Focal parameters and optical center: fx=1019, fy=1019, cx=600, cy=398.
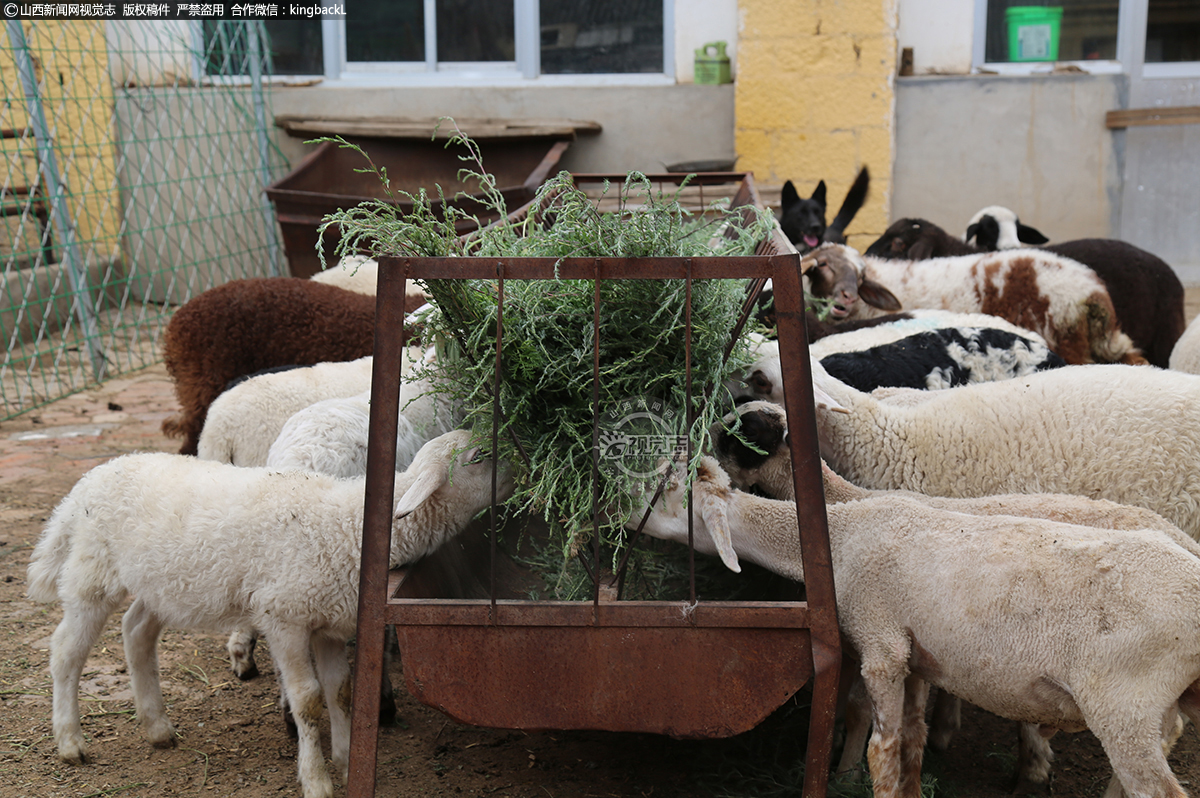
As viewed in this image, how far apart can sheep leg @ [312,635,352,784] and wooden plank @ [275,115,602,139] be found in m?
6.23

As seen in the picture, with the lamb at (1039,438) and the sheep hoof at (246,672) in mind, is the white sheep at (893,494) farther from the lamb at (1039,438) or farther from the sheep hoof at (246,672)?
the sheep hoof at (246,672)

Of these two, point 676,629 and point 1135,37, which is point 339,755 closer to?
point 676,629

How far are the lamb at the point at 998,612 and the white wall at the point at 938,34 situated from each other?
7134 millimetres

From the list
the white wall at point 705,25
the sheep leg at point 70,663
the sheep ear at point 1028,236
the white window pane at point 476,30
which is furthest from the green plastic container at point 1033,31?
the sheep leg at point 70,663

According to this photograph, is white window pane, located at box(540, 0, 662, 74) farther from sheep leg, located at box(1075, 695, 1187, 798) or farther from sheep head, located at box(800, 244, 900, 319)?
sheep leg, located at box(1075, 695, 1187, 798)

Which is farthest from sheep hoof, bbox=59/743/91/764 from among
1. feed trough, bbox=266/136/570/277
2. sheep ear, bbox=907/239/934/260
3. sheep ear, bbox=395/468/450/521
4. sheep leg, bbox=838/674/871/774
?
feed trough, bbox=266/136/570/277

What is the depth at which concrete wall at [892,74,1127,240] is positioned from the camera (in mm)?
8875

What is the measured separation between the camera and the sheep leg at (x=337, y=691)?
314cm

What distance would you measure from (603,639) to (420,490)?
651 millimetres

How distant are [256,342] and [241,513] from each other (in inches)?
79.2

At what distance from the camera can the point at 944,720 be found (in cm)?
325

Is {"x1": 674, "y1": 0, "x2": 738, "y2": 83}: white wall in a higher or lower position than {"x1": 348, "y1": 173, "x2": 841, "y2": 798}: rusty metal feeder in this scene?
higher

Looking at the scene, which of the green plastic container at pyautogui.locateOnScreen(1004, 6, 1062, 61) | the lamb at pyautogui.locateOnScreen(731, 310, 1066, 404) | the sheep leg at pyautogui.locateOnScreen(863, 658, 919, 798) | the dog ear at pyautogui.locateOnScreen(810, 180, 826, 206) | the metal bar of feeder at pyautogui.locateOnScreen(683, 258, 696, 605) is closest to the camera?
the metal bar of feeder at pyautogui.locateOnScreen(683, 258, 696, 605)

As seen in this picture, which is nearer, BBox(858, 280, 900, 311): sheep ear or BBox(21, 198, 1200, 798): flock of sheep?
BBox(21, 198, 1200, 798): flock of sheep
